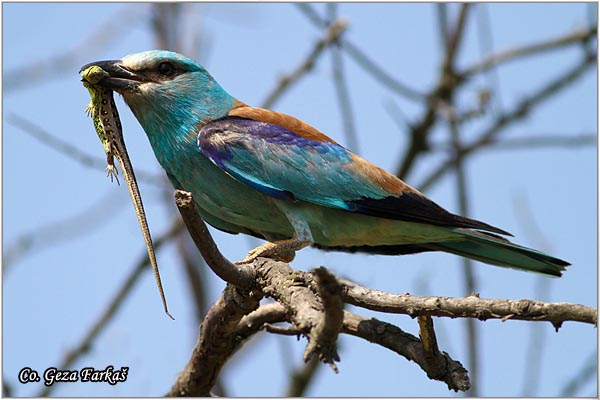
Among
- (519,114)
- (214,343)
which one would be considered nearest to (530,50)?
(519,114)

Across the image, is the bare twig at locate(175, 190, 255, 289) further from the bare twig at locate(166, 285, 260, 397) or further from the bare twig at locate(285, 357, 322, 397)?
the bare twig at locate(285, 357, 322, 397)

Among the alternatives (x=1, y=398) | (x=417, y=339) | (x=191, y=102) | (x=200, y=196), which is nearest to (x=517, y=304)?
(x=417, y=339)

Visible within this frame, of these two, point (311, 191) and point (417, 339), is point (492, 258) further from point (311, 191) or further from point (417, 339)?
point (417, 339)

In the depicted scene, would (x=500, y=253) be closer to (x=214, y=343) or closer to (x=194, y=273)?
(x=214, y=343)

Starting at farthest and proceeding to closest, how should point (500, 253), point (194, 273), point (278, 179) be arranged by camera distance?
point (194, 273) → point (500, 253) → point (278, 179)

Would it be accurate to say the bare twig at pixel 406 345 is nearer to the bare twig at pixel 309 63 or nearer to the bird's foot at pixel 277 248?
the bird's foot at pixel 277 248

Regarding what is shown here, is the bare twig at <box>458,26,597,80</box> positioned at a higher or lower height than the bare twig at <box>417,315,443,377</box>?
higher

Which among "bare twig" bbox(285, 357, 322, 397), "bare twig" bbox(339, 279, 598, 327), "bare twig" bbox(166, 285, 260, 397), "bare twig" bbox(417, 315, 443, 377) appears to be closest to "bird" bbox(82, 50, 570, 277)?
"bare twig" bbox(166, 285, 260, 397)
